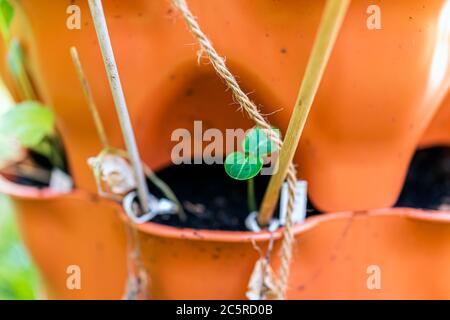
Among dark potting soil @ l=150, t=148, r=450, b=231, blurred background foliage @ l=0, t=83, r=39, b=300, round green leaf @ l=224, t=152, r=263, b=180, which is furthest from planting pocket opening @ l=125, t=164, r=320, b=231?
blurred background foliage @ l=0, t=83, r=39, b=300

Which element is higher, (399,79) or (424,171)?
(399,79)

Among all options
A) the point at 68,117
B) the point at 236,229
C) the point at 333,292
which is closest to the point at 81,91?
the point at 68,117

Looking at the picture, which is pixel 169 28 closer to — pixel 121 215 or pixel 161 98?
pixel 161 98

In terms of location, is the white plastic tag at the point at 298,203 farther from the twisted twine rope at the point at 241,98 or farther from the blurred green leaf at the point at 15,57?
the blurred green leaf at the point at 15,57

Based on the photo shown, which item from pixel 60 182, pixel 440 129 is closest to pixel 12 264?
pixel 60 182

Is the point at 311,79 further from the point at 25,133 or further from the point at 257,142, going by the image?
the point at 25,133

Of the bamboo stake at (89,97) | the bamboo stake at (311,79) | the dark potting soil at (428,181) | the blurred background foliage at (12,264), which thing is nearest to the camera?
the bamboo stake at (311,79)

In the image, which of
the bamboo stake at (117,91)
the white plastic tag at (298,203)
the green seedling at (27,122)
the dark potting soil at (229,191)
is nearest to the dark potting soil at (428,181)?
the dark potting soil at (229,191)
